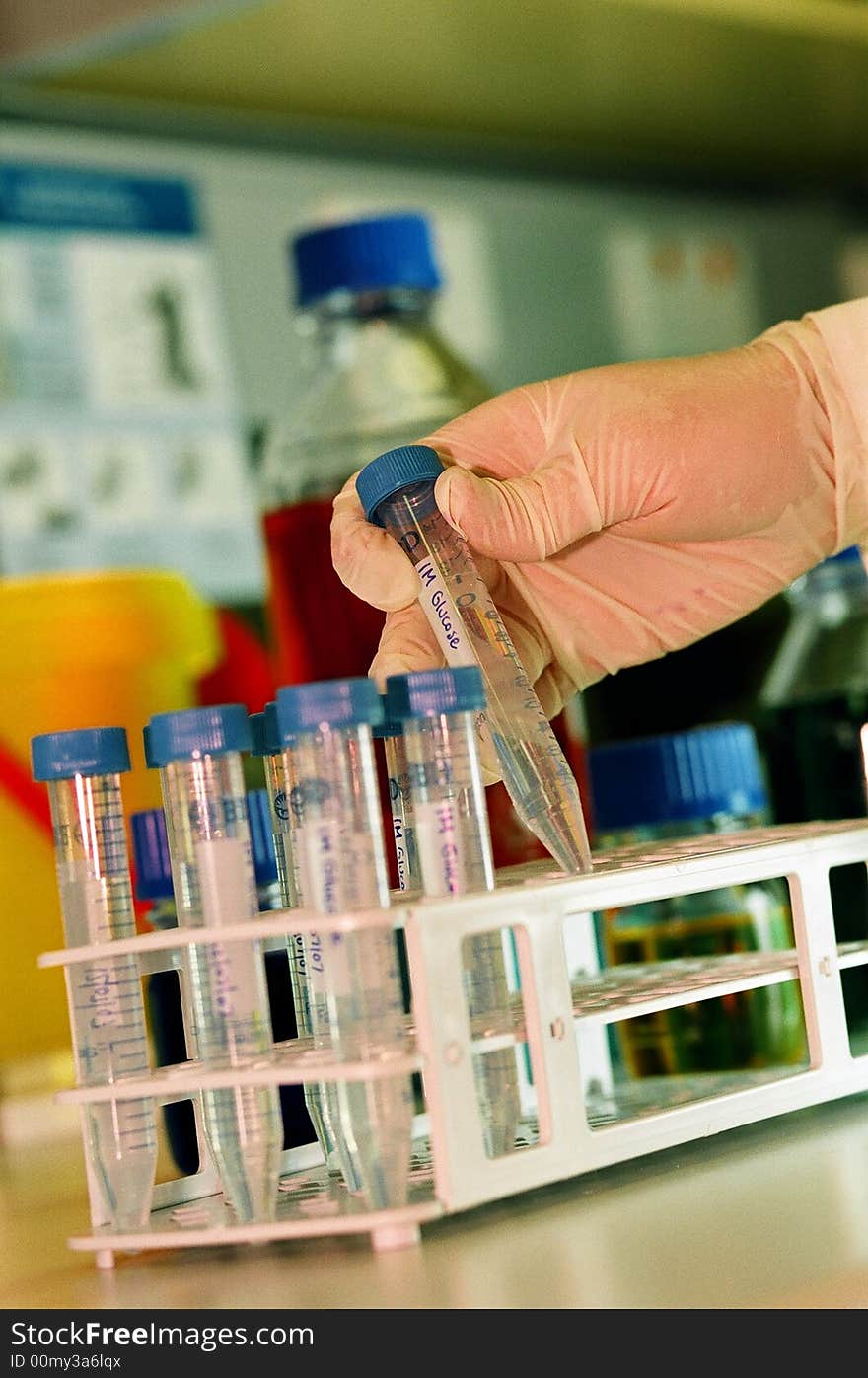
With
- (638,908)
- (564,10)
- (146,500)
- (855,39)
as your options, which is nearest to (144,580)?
(146,500)

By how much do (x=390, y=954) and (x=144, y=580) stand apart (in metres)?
0.71

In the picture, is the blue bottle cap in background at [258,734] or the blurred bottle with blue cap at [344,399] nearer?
the blue bottle cap in background at [258,734]

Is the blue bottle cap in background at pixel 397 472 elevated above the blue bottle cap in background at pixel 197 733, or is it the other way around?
the blue bottle cap in background at pixel 397 472

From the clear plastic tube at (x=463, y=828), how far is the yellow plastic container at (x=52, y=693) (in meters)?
0.57

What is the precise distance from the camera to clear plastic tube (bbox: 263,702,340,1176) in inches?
31.2

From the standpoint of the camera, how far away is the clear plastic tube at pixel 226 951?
713 millimetres

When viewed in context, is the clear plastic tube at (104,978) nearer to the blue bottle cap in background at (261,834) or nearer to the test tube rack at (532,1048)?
the test tube rack at (532,1048)

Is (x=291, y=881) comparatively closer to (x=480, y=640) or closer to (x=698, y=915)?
(x=480, y=640)

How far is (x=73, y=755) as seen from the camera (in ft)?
2.43

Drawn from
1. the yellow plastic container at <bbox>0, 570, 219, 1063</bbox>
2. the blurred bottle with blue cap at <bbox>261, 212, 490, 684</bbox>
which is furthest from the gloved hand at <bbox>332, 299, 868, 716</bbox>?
the yellow plastic container at <bbox>0, 570, 219, 1063</bbox>

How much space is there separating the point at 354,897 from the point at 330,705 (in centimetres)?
8

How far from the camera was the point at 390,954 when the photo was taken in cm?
68

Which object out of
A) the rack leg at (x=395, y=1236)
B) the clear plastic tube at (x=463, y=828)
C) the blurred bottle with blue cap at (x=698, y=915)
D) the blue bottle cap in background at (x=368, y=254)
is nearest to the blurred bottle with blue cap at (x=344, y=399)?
the blue bottle cap in background at (x=368, y=254)
